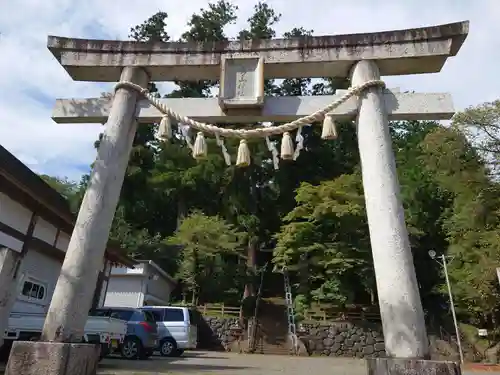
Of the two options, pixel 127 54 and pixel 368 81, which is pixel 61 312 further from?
pixel 368 81

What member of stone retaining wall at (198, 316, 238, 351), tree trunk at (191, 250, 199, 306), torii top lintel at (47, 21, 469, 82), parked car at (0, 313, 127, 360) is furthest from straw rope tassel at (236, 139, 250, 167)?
tree trunk at (191, 250, 199, 306)

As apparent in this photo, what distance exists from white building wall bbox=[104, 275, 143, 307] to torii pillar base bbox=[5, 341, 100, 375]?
17.8 metres

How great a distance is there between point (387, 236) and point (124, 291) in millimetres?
19707

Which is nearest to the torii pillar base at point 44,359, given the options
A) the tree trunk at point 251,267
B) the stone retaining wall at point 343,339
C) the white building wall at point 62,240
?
the white building wall at point 62,240

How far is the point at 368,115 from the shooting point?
5938 mm

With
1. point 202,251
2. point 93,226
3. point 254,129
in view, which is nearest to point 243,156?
point 254,129

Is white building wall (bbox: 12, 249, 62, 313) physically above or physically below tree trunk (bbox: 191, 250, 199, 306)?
below

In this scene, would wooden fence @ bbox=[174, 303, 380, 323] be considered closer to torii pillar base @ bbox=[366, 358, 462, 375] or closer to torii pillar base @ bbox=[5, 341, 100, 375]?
torii pillar base @ bbox=[366, 358, 462, 375]

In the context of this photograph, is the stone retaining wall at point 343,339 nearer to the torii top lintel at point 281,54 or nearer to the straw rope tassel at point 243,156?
the straw rope tassel at point 243,156

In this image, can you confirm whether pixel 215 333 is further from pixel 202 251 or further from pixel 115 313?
pixel 115 313

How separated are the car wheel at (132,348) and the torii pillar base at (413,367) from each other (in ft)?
29.9

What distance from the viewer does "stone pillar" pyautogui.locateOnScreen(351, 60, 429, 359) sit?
4836 mm

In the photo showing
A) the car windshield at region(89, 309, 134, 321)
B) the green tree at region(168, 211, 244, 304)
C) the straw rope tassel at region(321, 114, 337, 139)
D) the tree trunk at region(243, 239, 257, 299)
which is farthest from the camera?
the tree trunk at region(243, 239, 257, 299)

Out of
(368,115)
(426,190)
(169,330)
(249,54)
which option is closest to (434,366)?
(368,115)
